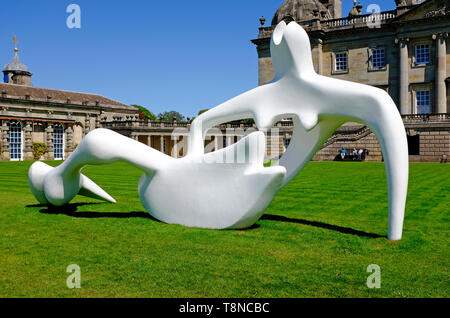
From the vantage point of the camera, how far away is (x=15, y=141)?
155 ft

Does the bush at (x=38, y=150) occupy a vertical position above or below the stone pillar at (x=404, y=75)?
below

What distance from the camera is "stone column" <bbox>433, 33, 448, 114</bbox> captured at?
35906 millimetres

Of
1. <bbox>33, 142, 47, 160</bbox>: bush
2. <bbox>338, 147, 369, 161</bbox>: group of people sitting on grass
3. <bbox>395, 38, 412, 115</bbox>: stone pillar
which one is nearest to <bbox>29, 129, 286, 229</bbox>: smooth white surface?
<bbox>338, 147, 369, 161</bbox>: group of people sitting on grass

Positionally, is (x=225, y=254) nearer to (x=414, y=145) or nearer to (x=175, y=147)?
(x=414, y=145)

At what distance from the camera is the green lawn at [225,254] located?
4.85m

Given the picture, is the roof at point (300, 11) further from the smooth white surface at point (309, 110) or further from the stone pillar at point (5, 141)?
the smooth white surface at point (309, 110)

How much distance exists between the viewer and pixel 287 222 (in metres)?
8.84

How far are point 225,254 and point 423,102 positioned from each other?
3645 cm

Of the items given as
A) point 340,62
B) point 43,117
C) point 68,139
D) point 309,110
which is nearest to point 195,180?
point 309,110

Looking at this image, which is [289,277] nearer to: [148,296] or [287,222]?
[148,296]

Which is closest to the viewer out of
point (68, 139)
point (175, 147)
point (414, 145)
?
point (414, 145)

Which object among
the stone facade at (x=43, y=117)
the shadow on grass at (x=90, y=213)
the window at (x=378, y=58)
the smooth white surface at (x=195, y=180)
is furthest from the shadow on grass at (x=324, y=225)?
the stone facade at (x=43, y=117)

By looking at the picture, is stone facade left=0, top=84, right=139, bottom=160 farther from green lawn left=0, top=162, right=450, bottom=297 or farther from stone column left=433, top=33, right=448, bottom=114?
green lawn left=0, top=162, right=450, bottom=297

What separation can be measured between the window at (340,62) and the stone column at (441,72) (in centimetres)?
791
